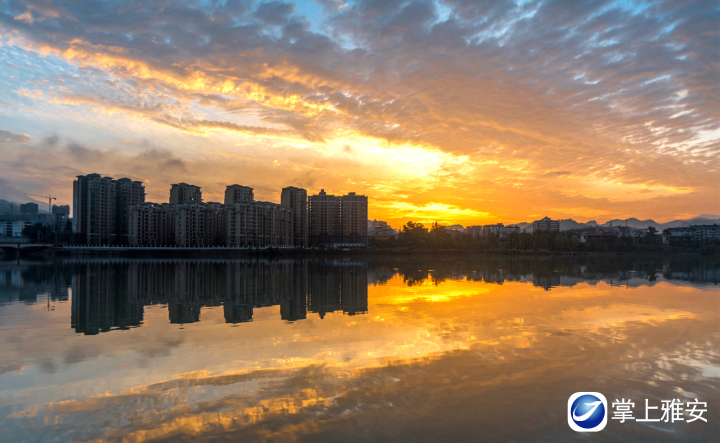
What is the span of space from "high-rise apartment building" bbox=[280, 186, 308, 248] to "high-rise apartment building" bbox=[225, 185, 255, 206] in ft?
50.1

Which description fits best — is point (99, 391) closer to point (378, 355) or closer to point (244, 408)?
point (244, 408)

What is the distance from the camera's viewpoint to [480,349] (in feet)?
39.4

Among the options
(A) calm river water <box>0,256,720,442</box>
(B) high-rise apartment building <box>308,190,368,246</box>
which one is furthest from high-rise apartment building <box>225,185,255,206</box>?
(A) calm river water <box>0,256,720,442</box>

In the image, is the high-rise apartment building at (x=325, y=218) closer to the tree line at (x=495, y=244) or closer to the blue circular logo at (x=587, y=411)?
the tree line at (x=495, y=244)

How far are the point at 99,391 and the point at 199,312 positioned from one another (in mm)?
10740

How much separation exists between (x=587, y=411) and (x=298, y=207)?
520ft

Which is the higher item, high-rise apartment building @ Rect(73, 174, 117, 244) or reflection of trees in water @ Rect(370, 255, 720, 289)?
high-rise apartment building @ Rect(73, 174, 117, 244)

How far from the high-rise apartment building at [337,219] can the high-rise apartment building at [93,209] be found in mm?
79702

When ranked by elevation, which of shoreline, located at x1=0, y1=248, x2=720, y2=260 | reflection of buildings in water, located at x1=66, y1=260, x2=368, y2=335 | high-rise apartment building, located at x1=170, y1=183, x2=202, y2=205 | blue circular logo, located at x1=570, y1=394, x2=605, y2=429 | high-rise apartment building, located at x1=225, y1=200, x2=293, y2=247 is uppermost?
high-rise apartment building, located at x1=170, y1=183, x2=202, y2=205

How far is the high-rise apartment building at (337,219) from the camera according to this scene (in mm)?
169462

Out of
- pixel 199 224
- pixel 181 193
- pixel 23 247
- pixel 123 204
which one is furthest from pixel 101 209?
pixel 199 224

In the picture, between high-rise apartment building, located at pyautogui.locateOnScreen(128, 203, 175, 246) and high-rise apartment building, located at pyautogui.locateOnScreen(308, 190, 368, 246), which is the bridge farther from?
high-rise apartment building, located at pyautogui.locateOnScreen(308, 190, 368, 246)

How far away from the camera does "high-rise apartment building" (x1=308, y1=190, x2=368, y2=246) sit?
169m

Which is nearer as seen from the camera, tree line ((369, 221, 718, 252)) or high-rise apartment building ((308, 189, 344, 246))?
tree line ((369, 221, 718, 252))
